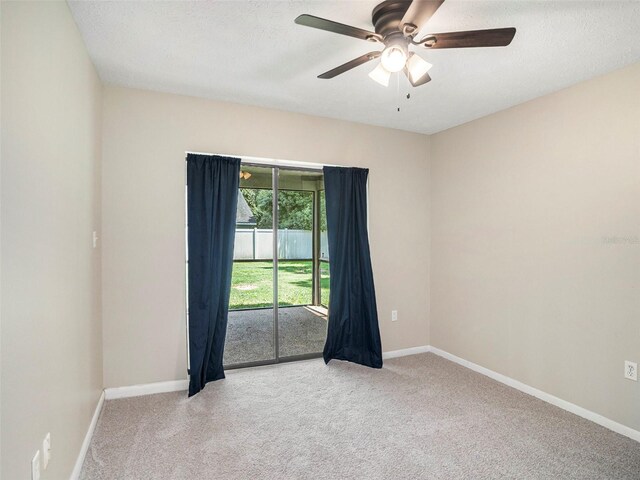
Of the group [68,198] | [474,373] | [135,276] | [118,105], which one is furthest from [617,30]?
[135,276]

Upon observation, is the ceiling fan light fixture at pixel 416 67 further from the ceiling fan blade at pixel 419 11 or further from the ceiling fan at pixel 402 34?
the ceiling fan blade at pixel 419 11

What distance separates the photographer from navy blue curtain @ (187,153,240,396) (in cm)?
308

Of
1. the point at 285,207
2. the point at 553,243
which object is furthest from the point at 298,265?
the point at 553,243

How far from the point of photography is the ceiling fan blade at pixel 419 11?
147 cm

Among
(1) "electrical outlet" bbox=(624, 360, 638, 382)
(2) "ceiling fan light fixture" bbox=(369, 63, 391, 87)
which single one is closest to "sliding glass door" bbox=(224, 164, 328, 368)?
(2) "ceiling fan light fixture" bbox=(369, 63, 391, 87)

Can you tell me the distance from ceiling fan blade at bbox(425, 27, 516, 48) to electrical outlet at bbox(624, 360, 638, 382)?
2320mm

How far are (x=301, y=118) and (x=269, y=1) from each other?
1766mm

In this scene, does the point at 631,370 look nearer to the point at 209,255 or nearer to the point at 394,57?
the point at 394,57

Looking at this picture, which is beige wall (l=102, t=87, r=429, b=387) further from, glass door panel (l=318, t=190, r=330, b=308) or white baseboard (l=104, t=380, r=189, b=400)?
glass door panel (l=318, t=190, r=330, b=308)

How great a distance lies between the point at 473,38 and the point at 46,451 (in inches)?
106

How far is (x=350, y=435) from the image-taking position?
244 cm

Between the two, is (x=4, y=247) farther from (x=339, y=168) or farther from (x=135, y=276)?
(x=339, y=168)

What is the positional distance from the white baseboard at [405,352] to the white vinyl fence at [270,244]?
50.8 inches

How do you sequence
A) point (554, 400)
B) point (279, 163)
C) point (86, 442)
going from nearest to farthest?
point (86, 442) < point (554, 400) < point (279, 163)
